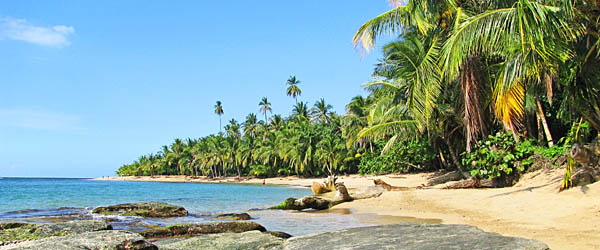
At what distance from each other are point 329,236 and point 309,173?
46.9m

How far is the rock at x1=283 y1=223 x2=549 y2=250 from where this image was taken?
3638mm

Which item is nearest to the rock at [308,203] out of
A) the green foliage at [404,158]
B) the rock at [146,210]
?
the rock at [146,210]

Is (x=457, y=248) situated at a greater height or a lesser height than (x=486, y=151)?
lesser

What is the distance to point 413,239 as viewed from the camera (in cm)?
411

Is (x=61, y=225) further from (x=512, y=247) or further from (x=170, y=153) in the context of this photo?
(x=170, y=153)

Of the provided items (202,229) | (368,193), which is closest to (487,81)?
(368,193)

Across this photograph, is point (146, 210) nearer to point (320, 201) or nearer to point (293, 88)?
point (320, 201)

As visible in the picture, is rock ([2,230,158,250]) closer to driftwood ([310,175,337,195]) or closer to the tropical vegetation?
the tropical vegetation

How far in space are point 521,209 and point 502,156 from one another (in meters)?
4.30

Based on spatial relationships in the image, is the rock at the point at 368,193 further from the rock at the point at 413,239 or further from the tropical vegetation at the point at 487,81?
the rock at the point at 413,239

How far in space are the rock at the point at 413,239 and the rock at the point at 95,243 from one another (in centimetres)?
165

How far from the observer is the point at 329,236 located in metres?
4.72

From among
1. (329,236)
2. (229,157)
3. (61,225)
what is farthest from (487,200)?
(229,157)

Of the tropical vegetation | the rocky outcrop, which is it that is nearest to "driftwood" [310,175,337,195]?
the tropical vegetation
